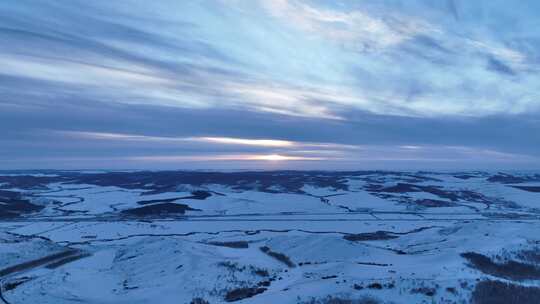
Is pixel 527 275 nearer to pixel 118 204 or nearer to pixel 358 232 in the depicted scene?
pixel 358 232

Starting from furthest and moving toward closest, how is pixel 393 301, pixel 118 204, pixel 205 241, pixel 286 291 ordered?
pixel 118 204 < pixel 205 241 < pixel 286 291 < pixel 393 301

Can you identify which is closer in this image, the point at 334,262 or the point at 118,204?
the point at 334,262

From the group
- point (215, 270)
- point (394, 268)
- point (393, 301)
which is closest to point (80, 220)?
point (215, 270)

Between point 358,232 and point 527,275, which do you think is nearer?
point 527,275

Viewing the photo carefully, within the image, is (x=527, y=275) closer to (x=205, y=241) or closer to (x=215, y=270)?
(x=215, y=270)

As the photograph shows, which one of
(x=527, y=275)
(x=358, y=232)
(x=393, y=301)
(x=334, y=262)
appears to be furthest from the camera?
(x=358, y=232)

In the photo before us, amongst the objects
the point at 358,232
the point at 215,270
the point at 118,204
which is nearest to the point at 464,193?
the point at 358,232
